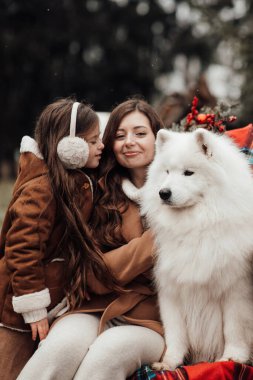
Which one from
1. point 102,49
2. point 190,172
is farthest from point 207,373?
point 102,49

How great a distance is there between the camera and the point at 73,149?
3195mm

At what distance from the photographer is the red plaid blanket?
2.76 meters

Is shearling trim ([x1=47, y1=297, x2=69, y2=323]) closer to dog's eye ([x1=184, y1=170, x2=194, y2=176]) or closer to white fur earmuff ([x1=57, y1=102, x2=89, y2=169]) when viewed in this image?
white fur earmuff ([x1=57, y1=102, x2=89, y2=169])

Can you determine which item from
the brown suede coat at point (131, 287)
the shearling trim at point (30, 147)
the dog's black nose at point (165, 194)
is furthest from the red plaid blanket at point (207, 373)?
the shearling trim at point (30, 147)

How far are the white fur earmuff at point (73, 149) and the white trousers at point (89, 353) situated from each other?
981 millimetres

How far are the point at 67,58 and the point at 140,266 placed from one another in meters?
16.7

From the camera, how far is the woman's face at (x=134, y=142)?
355cm

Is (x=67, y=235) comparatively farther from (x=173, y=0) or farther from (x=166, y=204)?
(x=173, y=0)

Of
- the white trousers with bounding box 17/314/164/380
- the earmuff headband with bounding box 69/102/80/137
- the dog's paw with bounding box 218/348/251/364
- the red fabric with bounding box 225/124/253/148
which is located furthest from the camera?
the red fabric with bounding box 225/124/253/148

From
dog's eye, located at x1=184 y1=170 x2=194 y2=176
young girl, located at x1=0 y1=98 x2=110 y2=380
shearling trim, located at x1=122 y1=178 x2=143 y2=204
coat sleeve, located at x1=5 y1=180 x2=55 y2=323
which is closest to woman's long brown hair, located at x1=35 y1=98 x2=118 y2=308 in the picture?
young girl, located at x1=0 y1=98 x2=110 y2=380

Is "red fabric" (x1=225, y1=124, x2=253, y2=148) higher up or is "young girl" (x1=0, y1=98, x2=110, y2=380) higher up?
"red fabric" (x1=225, y1=124, x2=253, y2=148)

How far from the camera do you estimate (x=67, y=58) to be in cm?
1889

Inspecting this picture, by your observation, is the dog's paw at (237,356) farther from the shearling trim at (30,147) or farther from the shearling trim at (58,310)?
the shearling trim at (30,147)

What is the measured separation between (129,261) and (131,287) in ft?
0.72
